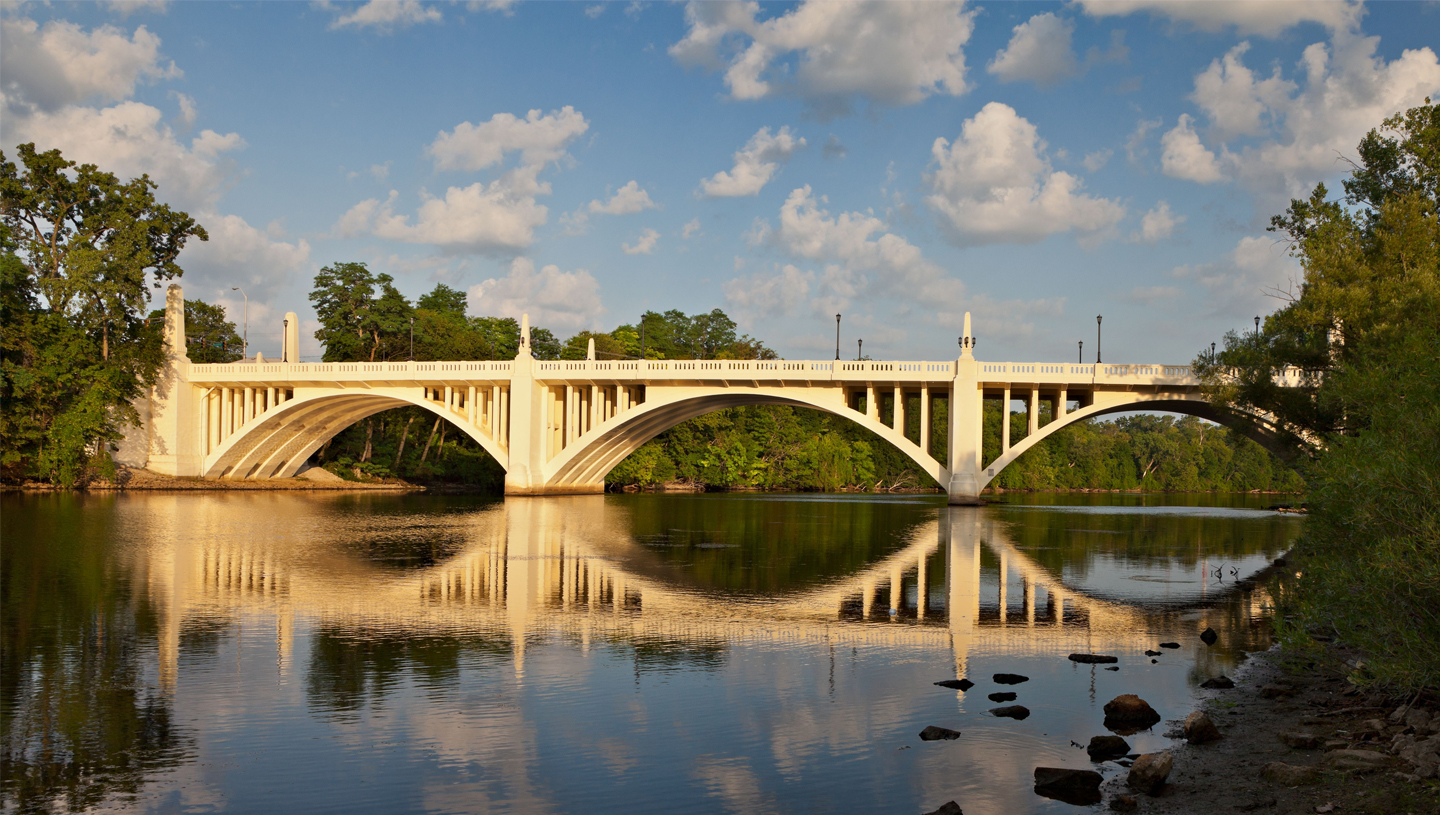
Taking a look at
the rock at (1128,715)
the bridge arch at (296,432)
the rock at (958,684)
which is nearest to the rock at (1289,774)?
the rock at (1128,715)

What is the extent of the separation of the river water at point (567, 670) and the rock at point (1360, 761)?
5.51 feet

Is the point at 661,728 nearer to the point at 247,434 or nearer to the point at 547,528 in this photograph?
the point at 547,528

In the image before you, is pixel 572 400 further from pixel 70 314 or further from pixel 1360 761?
pixel 1360 761

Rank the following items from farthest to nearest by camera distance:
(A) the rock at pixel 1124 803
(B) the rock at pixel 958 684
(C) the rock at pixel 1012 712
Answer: (B) the rock at pixel 958 684, (C) the rock at pixel 1012 712, (A) the rock at pixel 1124 803

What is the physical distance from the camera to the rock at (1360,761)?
7.66m

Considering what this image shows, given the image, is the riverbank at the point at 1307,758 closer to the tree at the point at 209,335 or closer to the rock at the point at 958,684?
the rock at the point at 958,684

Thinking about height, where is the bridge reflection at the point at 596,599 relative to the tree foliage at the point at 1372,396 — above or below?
below

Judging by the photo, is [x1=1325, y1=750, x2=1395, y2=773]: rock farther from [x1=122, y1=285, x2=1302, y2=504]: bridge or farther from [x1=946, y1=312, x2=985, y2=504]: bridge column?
[x1=946, y1=312, x2=985, y2=504]: bridge column

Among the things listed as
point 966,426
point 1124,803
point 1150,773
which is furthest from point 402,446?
point 1124,803

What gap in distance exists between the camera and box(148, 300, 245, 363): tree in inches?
2965

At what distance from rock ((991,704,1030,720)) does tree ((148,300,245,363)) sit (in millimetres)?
75004

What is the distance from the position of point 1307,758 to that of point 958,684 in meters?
3.65

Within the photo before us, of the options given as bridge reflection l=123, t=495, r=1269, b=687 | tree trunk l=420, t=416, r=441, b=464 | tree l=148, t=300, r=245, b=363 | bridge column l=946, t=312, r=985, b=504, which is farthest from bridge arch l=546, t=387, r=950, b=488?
tree l=148, t=300, r=245, b=363

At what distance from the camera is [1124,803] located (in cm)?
732
